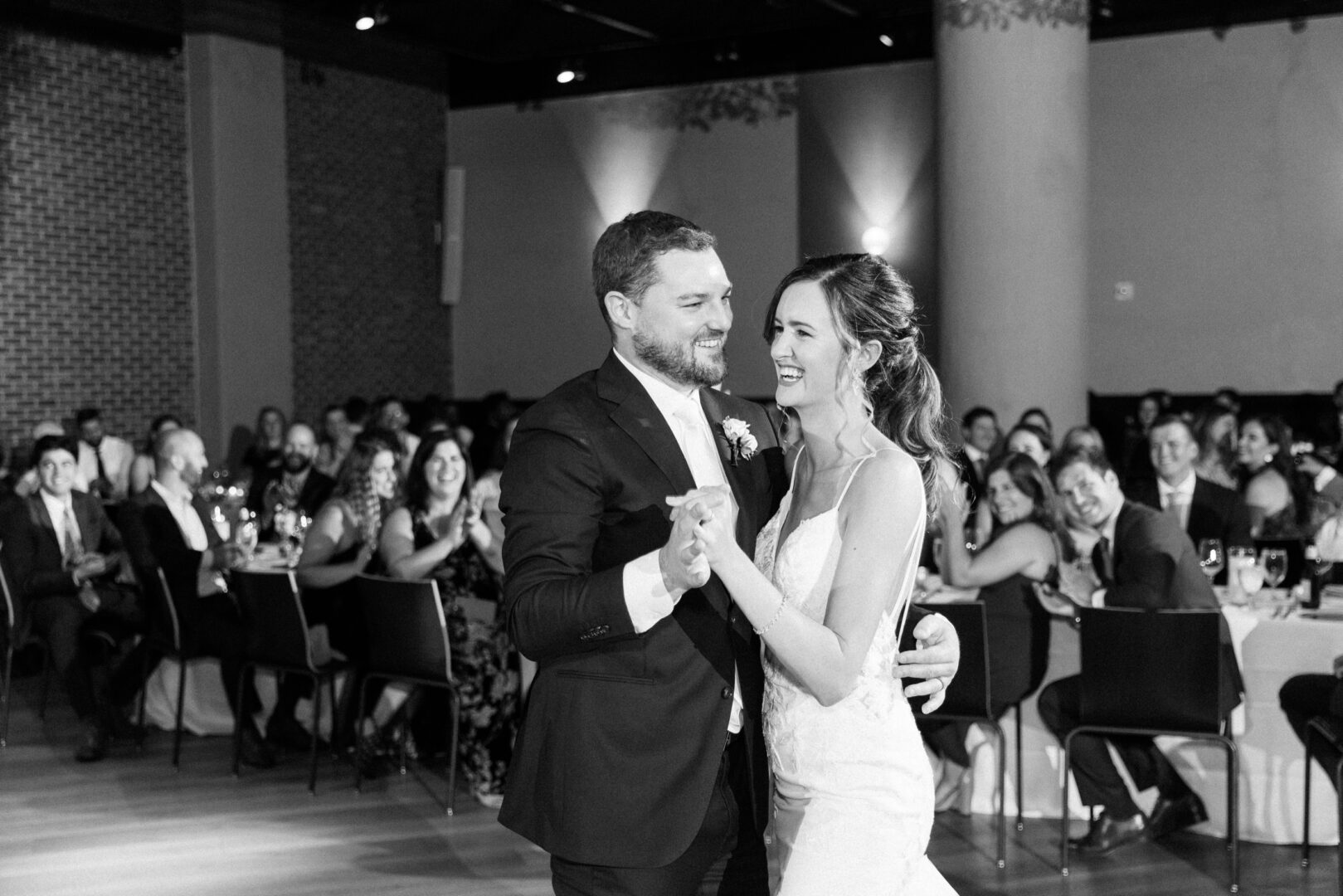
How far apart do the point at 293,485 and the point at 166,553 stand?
8.37 ft

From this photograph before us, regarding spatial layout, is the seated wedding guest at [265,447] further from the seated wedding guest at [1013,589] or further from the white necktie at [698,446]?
the white necktie at [698,446]

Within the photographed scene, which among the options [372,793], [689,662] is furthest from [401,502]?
[689,662]

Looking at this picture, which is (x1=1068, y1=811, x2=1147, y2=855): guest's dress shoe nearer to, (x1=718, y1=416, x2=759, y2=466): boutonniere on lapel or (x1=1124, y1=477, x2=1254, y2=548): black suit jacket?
(x1=1124, y1=477, x2=1254, y2=548): black suit jacket

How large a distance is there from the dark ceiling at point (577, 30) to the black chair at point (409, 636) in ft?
24.3

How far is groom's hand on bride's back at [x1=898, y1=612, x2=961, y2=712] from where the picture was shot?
2.25m

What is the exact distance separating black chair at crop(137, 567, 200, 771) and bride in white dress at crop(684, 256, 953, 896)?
4.27 meters

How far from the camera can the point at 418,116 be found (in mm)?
15156

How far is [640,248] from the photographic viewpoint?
2.27m

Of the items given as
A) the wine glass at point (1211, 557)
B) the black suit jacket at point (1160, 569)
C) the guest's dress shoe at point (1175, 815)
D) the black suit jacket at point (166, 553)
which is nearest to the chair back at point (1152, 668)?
the black suit jacket at point (1160, 569)

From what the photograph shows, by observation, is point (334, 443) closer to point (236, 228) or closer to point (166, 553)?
point (236, 228)

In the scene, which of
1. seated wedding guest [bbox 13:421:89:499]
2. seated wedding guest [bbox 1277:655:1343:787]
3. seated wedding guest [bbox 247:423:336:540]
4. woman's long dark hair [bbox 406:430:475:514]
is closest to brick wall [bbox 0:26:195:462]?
seated wedding guest [bbox 13:421:89:499]

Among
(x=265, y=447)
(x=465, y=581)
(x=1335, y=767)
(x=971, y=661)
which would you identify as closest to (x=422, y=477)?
(x=465, y=581)

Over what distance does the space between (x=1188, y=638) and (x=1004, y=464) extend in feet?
3.57

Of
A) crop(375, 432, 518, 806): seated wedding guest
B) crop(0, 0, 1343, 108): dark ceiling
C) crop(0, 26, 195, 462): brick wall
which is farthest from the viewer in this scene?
crop(0, 0, 1343, 108): dark ceiling
